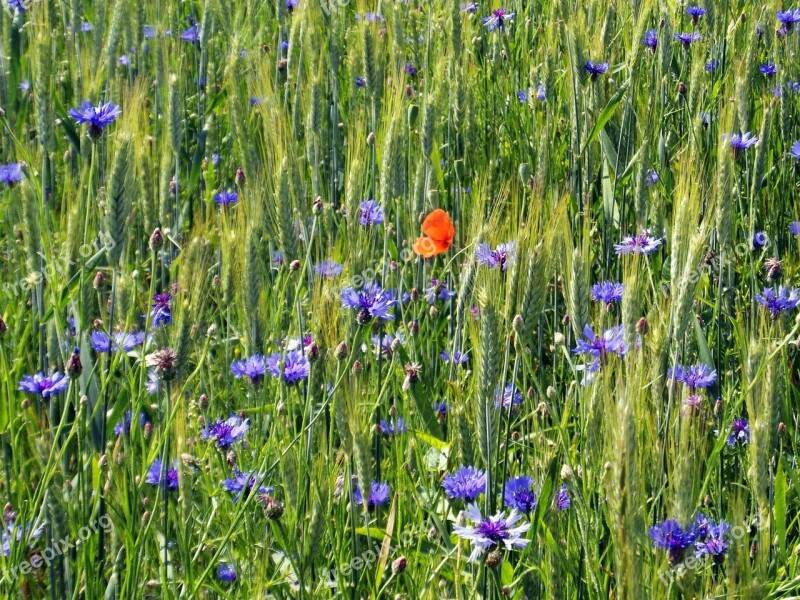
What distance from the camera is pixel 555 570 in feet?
4.48

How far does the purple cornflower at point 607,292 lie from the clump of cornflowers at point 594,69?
0.57 metres

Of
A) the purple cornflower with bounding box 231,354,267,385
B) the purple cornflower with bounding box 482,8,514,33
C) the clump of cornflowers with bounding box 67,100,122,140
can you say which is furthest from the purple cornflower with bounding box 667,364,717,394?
the purple cornflower with bounding box 482,8,514,33

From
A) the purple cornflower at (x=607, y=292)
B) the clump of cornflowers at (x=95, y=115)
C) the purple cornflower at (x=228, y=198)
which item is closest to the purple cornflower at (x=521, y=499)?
the purple cornflower at (x=607, y=292)

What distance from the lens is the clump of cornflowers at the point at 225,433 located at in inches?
65.9

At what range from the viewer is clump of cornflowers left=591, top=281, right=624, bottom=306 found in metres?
2.07

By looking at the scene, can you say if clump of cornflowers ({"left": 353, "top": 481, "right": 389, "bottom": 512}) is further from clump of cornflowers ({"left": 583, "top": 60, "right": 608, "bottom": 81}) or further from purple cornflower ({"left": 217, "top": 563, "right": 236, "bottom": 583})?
clump of cornflowers ({"left": 583, "top": 60, "right": 608, "bottom": 81})

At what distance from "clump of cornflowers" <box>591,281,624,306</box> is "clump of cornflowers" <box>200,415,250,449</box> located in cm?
81

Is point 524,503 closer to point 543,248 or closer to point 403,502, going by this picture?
point 403,502

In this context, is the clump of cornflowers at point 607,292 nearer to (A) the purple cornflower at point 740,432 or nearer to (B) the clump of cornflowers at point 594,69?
(A) the purple cornflower at point 740,432

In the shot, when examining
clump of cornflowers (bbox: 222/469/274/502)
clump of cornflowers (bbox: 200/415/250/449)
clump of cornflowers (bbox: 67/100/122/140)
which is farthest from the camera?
clump of cornflowers (bbox: 67/100/122/140)

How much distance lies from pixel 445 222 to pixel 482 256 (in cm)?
60

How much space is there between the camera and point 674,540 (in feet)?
4.08

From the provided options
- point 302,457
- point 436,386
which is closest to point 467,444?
point 302,457

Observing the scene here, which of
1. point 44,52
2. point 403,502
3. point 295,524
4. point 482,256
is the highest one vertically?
point 44,52
